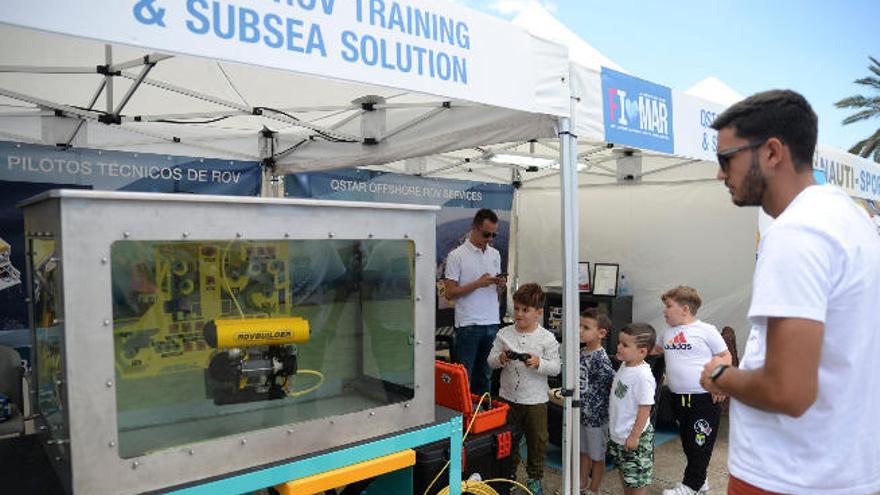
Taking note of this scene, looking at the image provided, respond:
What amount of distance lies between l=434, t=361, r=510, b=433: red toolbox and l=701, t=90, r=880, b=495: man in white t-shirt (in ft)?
3.92

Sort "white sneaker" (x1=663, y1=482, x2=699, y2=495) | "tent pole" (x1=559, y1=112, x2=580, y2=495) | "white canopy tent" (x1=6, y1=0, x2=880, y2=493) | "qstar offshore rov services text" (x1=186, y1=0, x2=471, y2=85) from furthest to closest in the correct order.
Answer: "white sneaker" (x1=663, y1=482, x2=699, y2=495) → "tent pole" (x1=559, y1=112, x2=580, y2=495) → "white canopy tent" (x1=6, y1=0, x2=880, y2=493) → "qstar offshore rov services text" (x1=186, y1=0, x2=471, y2=85)

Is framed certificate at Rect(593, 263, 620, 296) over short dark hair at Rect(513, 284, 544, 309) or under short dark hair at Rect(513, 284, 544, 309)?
under

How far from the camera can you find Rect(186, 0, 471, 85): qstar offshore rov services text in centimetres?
173

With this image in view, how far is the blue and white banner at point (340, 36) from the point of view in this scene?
154 cm

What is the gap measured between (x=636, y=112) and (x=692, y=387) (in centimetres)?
162

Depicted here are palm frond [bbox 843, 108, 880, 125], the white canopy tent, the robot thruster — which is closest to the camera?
the robot thruster

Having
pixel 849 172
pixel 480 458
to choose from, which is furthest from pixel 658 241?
pixel 480 458

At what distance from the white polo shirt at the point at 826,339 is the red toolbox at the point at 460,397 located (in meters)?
1.25

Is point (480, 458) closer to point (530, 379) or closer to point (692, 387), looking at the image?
point (530, 379)

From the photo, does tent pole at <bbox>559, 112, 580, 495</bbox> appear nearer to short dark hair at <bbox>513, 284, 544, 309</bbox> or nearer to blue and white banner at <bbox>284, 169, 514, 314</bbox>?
short dark hair at <bbox>513, 284, 544, 309</bbox>

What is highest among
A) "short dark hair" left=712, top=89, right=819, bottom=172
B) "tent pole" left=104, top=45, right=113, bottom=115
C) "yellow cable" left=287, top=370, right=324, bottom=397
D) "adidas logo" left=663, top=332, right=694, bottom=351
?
"tent pole" left=104, top=45, right=113, bottom=115

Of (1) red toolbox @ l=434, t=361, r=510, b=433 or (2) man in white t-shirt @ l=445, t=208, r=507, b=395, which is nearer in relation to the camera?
(1) red toolbox @ l=434, t=361, r=510, b=433

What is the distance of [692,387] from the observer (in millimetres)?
3430

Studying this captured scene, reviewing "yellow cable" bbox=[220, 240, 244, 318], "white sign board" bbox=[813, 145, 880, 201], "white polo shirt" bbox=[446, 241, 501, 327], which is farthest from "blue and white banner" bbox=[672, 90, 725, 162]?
"yellow cable" bbox=[220, 240, 244, 318]
